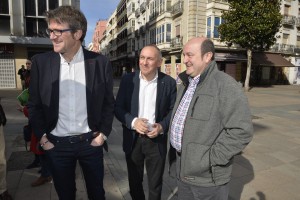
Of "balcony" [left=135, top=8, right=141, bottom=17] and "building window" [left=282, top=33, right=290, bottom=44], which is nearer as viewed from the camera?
"building window" [left=282, top=33, right=290, bottom=44]

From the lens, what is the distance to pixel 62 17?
2.09 meters

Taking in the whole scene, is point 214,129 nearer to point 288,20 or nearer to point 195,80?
point 195,80

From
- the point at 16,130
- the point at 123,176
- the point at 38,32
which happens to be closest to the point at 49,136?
the point at 123,176

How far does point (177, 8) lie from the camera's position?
83.4ft

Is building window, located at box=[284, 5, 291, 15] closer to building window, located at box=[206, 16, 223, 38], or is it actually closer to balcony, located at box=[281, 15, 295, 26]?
balcony, located at box=[281, 15, 295, 26]

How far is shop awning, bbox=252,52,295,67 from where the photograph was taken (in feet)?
85.6

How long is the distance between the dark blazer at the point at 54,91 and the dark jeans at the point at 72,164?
6.8 inches

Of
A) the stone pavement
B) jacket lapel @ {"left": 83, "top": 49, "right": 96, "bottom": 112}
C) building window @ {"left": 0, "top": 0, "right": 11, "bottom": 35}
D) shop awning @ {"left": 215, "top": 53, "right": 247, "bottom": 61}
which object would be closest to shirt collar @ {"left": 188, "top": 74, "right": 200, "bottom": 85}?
jacket lapel @ {"left": 83, "top": 49, "right": 96, "bottom": 112}

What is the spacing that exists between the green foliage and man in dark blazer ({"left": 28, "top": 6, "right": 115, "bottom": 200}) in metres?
17.9

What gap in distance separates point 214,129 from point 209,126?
2.0 inches

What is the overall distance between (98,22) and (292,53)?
250 ft

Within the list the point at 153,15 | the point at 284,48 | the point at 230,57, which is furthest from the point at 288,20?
the point at 153,15

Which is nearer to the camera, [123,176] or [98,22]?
[123,176]

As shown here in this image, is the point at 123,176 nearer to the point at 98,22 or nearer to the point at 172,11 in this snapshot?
the point at 172,11
